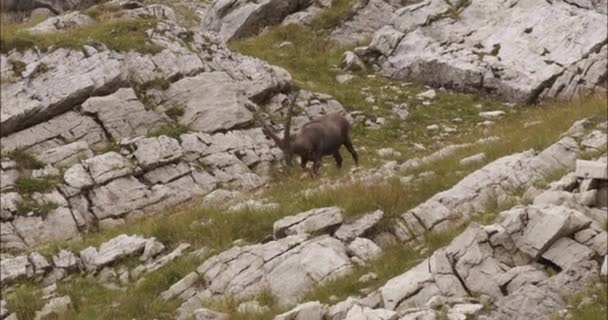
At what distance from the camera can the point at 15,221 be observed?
68.6 ft

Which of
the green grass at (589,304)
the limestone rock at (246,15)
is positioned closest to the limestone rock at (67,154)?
the green grass at (589,304)

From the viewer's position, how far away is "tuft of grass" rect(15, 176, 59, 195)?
72.2 feet

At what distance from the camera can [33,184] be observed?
72.7 ft

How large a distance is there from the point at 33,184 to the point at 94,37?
317 inches

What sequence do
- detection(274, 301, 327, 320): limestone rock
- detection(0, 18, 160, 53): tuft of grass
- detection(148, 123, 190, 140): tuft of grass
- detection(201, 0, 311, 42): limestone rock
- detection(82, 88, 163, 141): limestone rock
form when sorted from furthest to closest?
1. detection(201, 0, 311, 42): limestone rock
2. detection(0, 18, 160, 53): tuft of grass
3. detection(82, 88, 163, 141): limestone rock
4. detection(148, 123, 190, 140): tuft of grass
5. detection(274, 301, 327, 320): limestone rock

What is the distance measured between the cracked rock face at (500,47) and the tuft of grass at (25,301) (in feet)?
67.5

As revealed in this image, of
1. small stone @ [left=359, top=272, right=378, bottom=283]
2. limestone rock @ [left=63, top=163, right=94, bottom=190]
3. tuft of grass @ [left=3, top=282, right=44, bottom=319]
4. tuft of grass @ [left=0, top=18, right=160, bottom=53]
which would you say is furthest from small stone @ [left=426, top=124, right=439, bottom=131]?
tuft of grass @ [left=3, top=282, right=44, bottom=319]

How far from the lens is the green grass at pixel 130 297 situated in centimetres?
1403

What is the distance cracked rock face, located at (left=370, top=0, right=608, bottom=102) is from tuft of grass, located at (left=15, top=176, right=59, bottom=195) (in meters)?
17.0

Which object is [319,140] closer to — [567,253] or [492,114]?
[492,114]

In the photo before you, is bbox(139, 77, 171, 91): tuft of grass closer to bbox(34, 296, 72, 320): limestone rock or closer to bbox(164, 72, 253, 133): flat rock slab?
bbox(164, 72, 253, 133): flat rock slab

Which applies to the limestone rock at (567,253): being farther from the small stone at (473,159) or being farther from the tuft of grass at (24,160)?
the tuft of grass at (24,160)

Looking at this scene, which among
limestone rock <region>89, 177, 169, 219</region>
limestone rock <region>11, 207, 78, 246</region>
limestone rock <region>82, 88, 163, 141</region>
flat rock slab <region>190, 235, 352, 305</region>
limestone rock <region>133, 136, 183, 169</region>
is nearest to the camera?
flat rock slab <region>190, 235, 352, 305</region>

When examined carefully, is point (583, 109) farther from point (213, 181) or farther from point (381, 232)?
point (213, 181)
